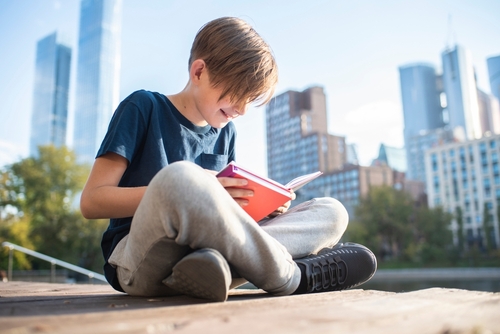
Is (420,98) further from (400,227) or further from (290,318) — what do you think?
(290,318)

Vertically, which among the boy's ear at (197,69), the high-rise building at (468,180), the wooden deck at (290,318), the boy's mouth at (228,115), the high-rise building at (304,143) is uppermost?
the high-rise building at (304,143)

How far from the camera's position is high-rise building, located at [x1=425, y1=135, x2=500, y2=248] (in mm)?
38188

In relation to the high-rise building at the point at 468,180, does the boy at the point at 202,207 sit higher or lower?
lower

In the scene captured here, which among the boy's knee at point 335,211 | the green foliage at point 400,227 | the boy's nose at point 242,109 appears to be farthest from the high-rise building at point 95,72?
the boy's knee at point 335,211

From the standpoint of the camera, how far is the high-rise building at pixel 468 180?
125ft

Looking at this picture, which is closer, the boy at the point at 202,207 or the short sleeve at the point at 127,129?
the boy at the point at 202,207

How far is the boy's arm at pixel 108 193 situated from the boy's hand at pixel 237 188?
0.22 m

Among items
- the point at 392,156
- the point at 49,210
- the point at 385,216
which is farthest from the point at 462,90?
the point at 49,210

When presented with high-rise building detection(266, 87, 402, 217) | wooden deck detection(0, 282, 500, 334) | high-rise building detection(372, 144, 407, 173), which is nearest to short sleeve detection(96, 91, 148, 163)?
wooden deck detection(0, 282, 500, 334)

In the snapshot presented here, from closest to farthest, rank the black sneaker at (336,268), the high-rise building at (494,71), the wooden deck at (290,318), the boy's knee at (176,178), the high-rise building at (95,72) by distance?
the wooden deck at (290,318) → the boy's knee at (176,178) → the black sneaker at (336,268) → the high-rise building at (95,72) → the high-rise building at (494,71)

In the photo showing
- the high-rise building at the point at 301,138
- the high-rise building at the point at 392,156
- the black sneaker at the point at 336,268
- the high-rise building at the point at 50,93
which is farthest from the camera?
the high-rise building at the point at 392,156

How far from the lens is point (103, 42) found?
242 feet

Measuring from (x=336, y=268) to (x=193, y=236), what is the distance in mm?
518

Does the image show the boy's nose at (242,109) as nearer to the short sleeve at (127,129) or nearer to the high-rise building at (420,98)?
the short sleeve at (127,129)
